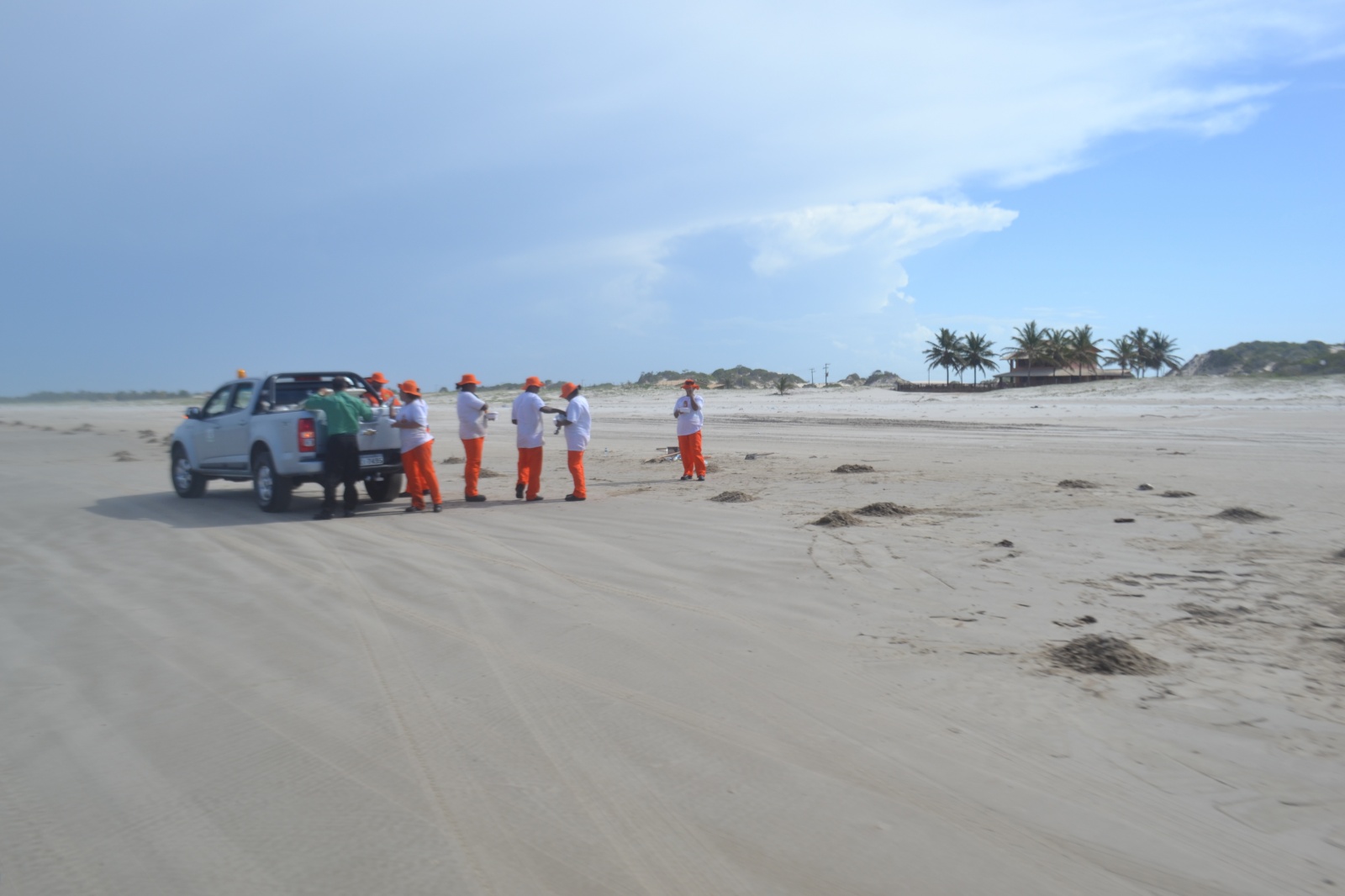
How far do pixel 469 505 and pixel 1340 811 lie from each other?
35.9ft

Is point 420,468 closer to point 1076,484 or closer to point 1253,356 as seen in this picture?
point 1076,484

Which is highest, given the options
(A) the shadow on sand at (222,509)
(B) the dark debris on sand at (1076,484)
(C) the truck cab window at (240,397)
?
(C) the truck cab window at (240,397)

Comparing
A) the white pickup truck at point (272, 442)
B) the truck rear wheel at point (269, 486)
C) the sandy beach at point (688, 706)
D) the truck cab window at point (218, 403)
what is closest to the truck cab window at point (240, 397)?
the white pickup truck at point (272, 442)

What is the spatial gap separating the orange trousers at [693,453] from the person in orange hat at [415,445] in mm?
4428

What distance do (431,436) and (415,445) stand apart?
2.90 ft

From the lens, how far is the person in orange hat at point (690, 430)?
48.2 ft

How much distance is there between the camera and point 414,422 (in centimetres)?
1160

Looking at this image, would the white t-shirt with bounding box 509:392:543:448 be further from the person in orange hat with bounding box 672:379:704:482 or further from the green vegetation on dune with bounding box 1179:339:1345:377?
the green vegetation on dune with bounding box 1179:339:1345:377

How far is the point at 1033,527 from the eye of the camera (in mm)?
9148

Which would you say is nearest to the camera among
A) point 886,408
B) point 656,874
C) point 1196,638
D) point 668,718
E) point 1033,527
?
point 656,874

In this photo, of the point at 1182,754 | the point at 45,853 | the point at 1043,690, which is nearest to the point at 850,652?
the point at 1043,690

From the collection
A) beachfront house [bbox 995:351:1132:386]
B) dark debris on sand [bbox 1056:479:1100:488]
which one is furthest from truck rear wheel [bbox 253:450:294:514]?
beachfront house [bbox 995:351:1132:386]

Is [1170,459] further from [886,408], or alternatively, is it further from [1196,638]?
[886,408]

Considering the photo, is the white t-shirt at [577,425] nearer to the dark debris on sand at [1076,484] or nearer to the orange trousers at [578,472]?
the orange trousers at [578,472]
